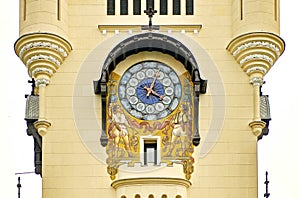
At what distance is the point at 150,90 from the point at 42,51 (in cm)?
285

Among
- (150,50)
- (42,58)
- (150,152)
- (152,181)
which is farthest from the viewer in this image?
(150,50)

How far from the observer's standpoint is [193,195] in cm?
3819

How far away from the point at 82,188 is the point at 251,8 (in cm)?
617

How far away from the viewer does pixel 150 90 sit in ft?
129

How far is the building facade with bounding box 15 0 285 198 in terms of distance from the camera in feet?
126

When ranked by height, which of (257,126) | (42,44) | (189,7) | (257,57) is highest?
(189,7)

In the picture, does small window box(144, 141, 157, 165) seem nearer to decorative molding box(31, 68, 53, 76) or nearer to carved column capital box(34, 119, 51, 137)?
carved column capital box(34, 119, 51, 137)

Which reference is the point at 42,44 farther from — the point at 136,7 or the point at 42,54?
the point at 136,7

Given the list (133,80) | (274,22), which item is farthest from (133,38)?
(274,22)

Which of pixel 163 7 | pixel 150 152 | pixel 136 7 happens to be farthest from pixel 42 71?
pixel 163 7

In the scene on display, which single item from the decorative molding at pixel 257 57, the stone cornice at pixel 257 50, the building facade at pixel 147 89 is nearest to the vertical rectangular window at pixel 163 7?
the building facade at pixel 147 89

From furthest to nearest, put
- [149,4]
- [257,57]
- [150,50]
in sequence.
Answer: [149,4]
[150,50]
[257,57]

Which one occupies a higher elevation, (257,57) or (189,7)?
(189,7)

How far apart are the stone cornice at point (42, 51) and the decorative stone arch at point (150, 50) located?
1176 millimetres
